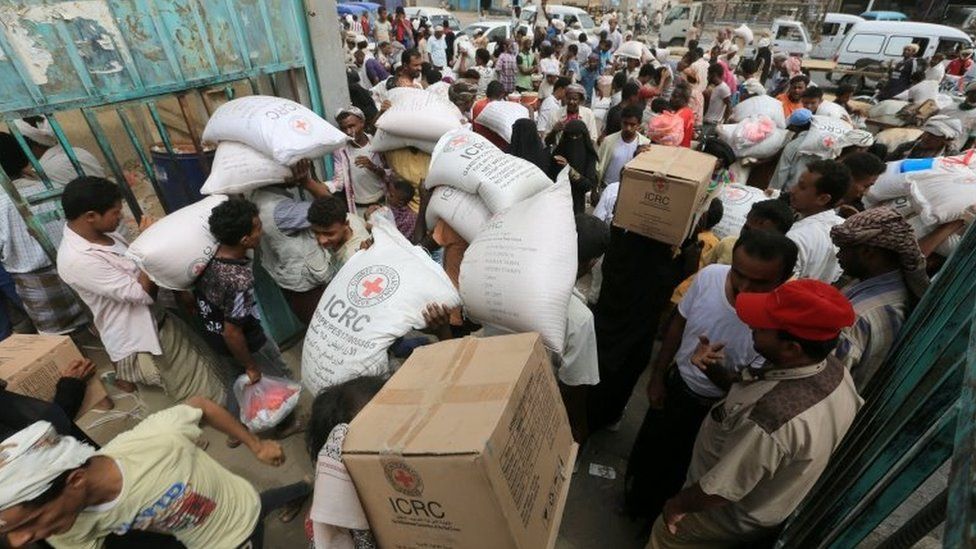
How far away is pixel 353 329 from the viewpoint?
1.74m

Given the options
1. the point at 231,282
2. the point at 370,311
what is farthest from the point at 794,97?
the point at 231,282

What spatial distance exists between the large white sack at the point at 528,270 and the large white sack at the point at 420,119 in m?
1.42

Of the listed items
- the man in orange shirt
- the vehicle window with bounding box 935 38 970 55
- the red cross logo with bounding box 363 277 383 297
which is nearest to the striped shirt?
the red cross logo with bounding box 363 277 383 297

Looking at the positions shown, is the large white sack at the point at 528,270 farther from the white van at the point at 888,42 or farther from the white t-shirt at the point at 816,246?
the white van at the point at 888,42

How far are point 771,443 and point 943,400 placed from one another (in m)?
0.64

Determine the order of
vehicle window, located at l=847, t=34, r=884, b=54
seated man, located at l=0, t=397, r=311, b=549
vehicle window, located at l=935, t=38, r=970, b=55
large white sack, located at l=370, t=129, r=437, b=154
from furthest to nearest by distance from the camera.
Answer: vehicle window, located at l=847, t=34, r=884, b=54 → vehicle window, located at l=935, t=38, r=970, b=55 → large white sack, located at l=370, t=129, r=437, b=154 → seated man, located at l=0, t=397, r=311, b=549

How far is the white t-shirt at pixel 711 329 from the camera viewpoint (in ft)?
6.20

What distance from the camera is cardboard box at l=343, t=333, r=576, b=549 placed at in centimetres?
96

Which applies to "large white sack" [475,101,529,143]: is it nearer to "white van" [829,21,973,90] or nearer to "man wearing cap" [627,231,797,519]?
"man wearing cap" [627,231,797,519]

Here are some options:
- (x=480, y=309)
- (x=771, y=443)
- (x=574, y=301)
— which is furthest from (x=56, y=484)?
(x=771, y=443)

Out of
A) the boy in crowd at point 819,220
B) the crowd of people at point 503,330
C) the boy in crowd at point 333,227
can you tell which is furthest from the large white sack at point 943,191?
the boy in crowd at point 333,227

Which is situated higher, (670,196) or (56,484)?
(670,196)

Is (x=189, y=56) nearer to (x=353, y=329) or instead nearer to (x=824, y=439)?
(x=353, y=329)

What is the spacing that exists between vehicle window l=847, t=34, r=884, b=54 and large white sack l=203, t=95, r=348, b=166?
15901 mm
